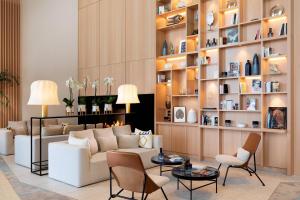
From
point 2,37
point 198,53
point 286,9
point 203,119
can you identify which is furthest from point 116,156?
point 2,37

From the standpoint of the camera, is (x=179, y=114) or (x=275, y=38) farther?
(x=179, y=114)

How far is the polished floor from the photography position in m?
4.11

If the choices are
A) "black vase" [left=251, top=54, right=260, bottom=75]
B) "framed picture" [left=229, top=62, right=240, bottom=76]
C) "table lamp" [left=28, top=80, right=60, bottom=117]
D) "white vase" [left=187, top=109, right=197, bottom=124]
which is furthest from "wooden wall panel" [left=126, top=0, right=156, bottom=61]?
"table lamp" [left=28, top=80, right=60, bottom=117]

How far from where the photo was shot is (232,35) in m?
6.36

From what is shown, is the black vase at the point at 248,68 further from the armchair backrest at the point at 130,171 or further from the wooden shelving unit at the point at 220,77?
the armchair backrest at the point at 130,171

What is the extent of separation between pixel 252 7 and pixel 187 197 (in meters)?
4.24

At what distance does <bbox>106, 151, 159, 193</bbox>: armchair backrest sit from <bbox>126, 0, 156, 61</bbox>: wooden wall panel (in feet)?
14.5

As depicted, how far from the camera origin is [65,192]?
13.9ft

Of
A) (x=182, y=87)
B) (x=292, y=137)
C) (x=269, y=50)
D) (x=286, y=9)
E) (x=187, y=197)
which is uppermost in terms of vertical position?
(x=286, y=9)

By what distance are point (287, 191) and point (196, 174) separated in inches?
61.8

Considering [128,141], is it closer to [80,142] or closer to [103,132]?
[103,132]

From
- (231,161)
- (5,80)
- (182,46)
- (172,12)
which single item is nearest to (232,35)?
(182,46)

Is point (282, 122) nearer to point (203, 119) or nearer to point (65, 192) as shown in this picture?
point (203, 119)

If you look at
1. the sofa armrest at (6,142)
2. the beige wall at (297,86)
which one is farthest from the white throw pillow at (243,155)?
the sofa armrest at (6,142)
